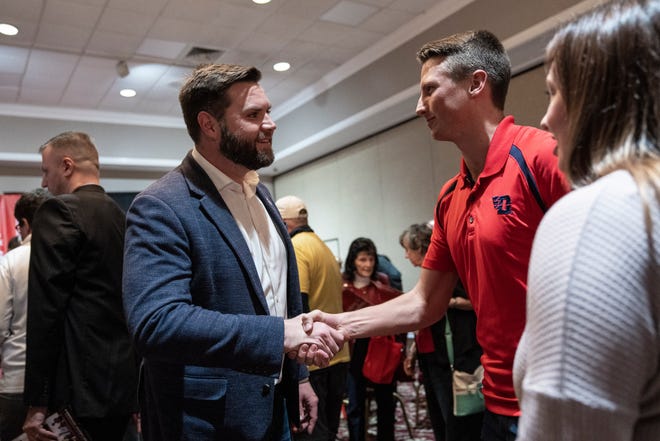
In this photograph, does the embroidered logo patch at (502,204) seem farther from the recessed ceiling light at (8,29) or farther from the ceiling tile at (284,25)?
Result: the recessed ceiling light at (8,29)

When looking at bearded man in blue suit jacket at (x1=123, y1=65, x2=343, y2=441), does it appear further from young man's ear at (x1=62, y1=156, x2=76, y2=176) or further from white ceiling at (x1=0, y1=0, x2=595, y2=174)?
white ceiling at (x1=0, y1=0, x2=595, y2=174)

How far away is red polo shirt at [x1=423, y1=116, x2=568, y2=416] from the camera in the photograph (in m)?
1.42

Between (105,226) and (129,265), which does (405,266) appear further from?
(129,265)

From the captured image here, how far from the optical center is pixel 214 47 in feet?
19.9

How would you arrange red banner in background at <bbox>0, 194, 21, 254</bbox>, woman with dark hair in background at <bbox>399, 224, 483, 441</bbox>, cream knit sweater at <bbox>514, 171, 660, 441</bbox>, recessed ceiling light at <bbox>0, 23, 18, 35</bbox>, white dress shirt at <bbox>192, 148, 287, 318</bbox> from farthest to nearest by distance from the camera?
red banner in background at <bbox>0, 194, 21, 254</bbox> < recessed ceiling light at <bbox>0, 23, 18, 35</bbox> < woman with dark hair in background at <bbox>399, 224, 483, 441</bbox> < white dress shirt at <bbox>192, 148, 287, 318</bbox> < cream knit sweater at <bbox>514, 171, 660, 441</bbox>

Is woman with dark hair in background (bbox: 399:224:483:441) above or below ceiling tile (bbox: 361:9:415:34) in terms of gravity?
below

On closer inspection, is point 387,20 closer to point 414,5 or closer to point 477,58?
point 414,5

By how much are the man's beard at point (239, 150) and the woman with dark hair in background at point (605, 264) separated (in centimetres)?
116

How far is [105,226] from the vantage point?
232cm

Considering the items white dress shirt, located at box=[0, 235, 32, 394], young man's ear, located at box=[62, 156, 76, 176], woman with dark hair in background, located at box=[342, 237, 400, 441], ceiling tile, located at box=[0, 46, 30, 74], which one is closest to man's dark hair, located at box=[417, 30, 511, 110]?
young man's ear, located at box=[62, 156, 76, 176]

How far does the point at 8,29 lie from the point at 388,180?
4394 mm

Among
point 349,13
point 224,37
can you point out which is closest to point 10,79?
point 224,37

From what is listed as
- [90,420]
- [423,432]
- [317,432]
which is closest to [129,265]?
[90,420]

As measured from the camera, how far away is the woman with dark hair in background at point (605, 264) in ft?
2.00
